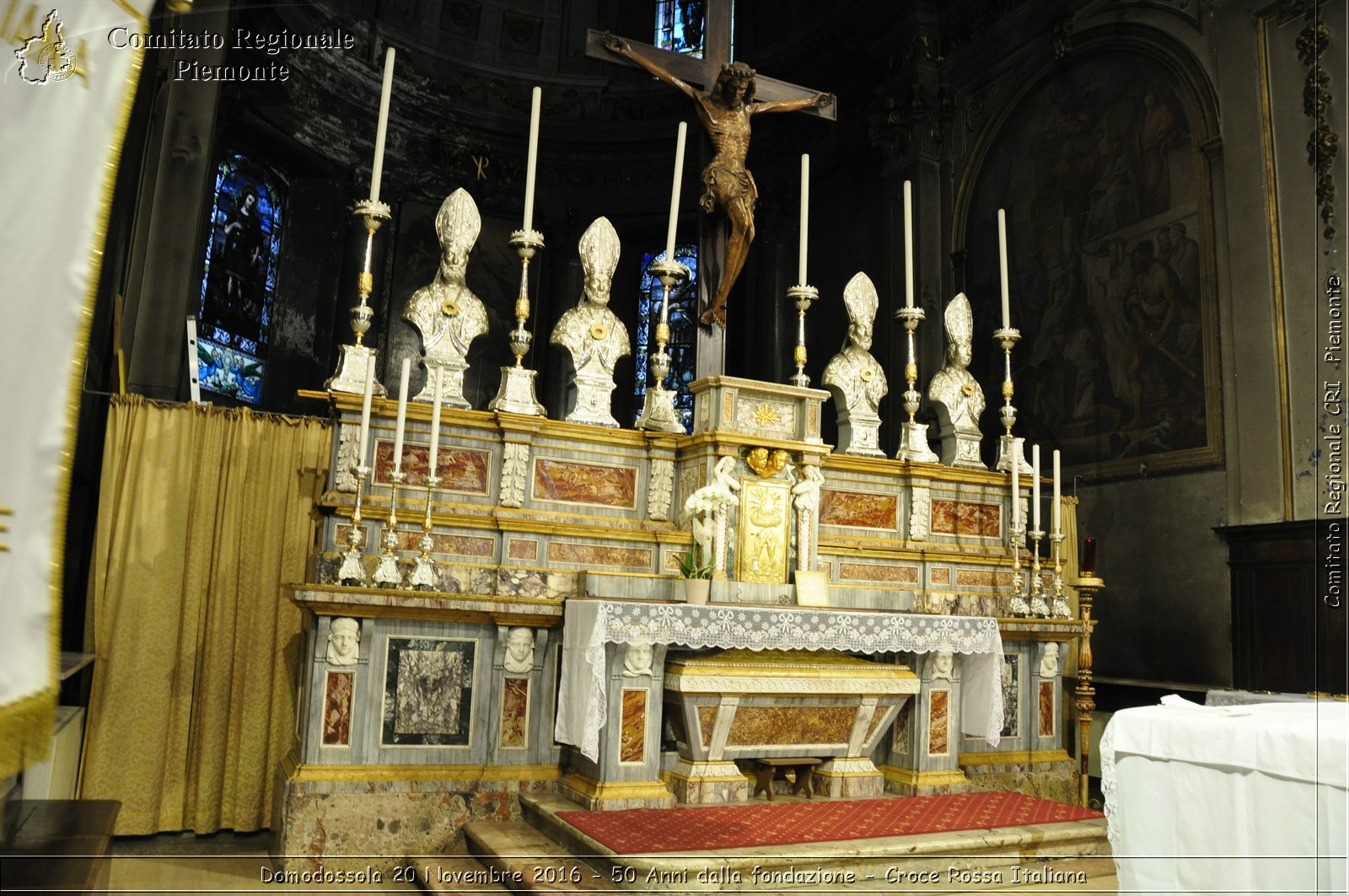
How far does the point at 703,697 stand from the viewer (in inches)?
207

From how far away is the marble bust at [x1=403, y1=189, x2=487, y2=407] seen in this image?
19.4 ft

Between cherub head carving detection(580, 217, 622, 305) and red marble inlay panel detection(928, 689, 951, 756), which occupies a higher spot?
cherub head carving detection(580, 217, 622, 305)

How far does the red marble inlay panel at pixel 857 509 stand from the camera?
6.77 m

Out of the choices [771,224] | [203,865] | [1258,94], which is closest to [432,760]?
[203,865]

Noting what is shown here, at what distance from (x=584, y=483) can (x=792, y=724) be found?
1.83 meters

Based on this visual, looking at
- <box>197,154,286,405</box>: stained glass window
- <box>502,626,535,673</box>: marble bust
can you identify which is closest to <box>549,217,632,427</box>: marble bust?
<box>502,626,535,673</box>: marble bust

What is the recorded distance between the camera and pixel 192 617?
6156 mm

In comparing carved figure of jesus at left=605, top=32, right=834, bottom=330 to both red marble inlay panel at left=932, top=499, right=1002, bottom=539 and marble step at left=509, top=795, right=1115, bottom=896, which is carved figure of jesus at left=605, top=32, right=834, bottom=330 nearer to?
red marble inlay panel at left=932, top=499, right=1002, bottom=539

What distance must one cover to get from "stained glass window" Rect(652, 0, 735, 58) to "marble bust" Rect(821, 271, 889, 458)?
8.73m

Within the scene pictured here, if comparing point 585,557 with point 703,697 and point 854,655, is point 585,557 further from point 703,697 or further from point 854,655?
point 854,655

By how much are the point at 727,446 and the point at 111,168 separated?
4.44m

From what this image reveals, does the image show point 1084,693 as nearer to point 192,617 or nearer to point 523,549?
point 523,549

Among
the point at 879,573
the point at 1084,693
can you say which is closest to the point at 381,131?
the point at 879,573

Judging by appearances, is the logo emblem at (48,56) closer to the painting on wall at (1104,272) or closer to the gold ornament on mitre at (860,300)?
the gold ornament on mitre at (860,300)
